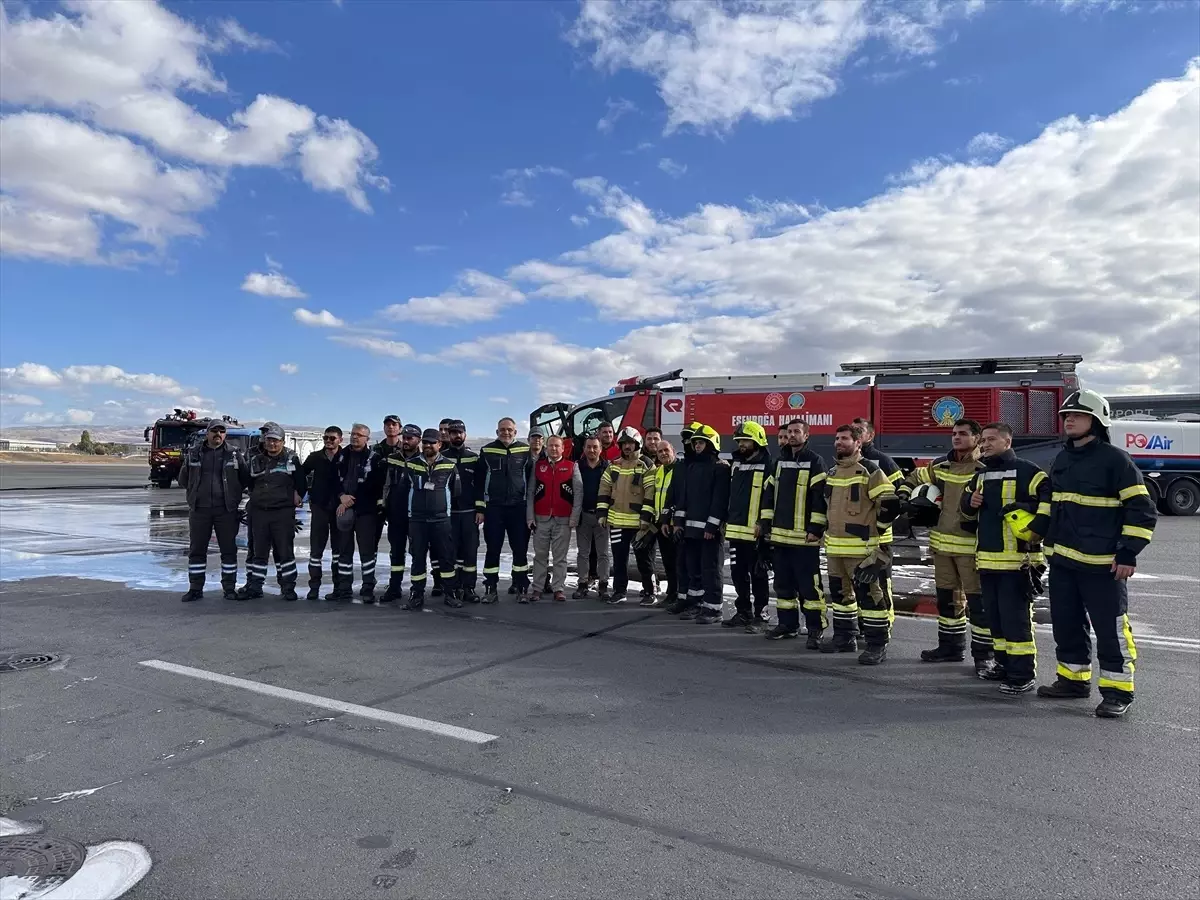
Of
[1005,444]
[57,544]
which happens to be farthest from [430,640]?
[57,544]

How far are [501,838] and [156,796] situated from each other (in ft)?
5.68

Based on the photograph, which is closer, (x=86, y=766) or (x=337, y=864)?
(x=337, y=864)

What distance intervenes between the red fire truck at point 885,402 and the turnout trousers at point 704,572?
8479 millimetres

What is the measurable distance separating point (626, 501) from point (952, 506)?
361 cm

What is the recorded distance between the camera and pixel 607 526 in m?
8.75

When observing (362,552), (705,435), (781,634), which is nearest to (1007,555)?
(781,634)

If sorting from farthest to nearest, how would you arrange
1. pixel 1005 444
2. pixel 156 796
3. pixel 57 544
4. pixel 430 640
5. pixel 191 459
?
pixel 57 544 → pixel 191 459 → pixel 430 640 → pixel 1005 444 → pixel 156 796

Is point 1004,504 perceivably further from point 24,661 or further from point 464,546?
point 24,661

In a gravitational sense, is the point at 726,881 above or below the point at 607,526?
below

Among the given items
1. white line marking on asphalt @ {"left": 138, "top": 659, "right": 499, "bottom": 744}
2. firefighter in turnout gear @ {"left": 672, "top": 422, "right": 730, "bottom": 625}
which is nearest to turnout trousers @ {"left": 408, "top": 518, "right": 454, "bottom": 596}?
firefighter in turnout gear @ {"left": 672, "top": 422, "right": 730, "bottom": 625}

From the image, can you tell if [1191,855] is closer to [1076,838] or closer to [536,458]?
[1076,838]

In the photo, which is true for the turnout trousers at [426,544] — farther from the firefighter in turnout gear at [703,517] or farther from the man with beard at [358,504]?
the firefighter in turnout gear at [703,517]

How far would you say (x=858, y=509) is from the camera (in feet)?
20.5

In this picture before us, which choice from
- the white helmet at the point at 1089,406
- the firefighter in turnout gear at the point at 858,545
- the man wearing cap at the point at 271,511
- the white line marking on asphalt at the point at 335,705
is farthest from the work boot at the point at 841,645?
the man wearing cap at the point at 271,511
